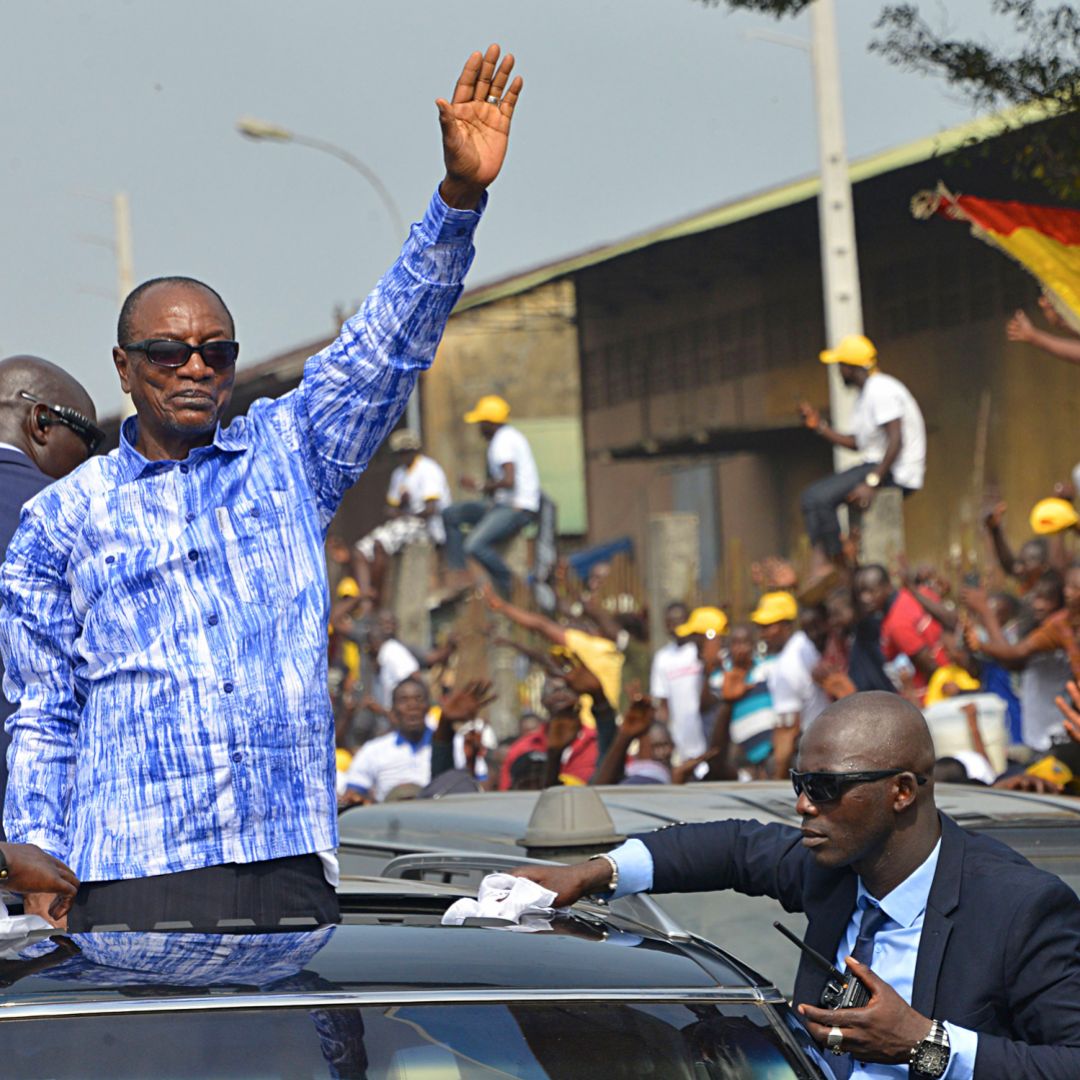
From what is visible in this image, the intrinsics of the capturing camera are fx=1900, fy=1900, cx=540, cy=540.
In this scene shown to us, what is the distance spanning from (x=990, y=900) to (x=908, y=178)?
15.3m

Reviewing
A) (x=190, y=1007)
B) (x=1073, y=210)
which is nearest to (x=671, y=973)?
(x=190, y=1007)

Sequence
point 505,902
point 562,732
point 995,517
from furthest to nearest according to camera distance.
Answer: point 995,517
point 562,732
point 505,902

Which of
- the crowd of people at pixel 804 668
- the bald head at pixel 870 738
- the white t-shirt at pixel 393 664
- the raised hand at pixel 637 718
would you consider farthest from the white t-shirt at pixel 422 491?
the bald head at pixel 870 738

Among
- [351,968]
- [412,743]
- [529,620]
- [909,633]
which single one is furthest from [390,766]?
[351,968]

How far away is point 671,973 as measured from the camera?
2674mm

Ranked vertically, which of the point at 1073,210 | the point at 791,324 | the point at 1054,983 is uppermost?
the point at 791,324

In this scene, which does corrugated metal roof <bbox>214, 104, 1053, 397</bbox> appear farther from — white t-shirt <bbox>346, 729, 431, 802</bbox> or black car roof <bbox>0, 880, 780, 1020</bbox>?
black car roof <bbox>0, 880, 780, 1020</bbox>

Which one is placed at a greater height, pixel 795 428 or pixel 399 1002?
pixel 795 428

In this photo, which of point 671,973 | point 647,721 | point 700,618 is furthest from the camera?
point 700,618

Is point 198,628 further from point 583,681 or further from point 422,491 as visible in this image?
point 422,491

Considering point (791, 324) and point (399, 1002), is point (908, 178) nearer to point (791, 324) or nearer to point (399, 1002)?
point (791, 324)

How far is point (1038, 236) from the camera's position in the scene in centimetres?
961

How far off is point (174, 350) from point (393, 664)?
429 inches

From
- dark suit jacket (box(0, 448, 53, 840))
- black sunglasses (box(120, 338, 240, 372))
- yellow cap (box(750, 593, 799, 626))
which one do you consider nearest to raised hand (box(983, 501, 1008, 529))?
yellow cap (box(750, 593, 799, 626))
